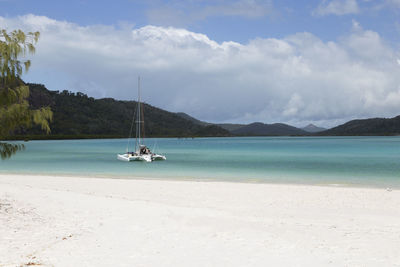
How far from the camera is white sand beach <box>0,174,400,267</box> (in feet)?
21.0

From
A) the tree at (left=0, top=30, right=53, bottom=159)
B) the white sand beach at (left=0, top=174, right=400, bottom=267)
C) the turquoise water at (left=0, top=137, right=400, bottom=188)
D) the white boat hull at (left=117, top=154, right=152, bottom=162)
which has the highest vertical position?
the tree at (left=0, top=30, right=53, bottom=159)

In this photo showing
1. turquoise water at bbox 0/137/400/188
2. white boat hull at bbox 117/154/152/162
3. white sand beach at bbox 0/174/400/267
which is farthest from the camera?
white boat hull at bbox 117/154/152/162

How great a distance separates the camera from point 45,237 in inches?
302

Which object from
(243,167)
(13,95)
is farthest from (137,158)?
(13,95)

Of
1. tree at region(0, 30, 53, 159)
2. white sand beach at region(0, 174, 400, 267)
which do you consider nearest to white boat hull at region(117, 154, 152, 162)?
white sand beach at region(0, 174, 400, 267)

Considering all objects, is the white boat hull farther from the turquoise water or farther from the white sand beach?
the white sand beach

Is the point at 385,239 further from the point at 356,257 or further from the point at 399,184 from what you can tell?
the point at 399,184

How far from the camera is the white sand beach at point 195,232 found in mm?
6410

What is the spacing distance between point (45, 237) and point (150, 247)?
2.30 metres

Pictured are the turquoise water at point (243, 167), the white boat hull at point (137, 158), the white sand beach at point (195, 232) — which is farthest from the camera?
the white boat hull at point (137, 158)

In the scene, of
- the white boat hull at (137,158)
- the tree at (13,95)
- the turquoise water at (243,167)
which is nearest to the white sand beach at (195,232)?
the tree at (13,95)

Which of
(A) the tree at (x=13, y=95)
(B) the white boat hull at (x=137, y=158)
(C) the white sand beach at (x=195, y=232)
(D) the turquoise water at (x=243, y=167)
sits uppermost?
(A) the tree at (x=13, y=95)

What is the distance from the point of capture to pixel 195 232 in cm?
838

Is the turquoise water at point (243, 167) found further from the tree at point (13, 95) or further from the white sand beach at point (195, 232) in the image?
the tree at point (13, 95)
